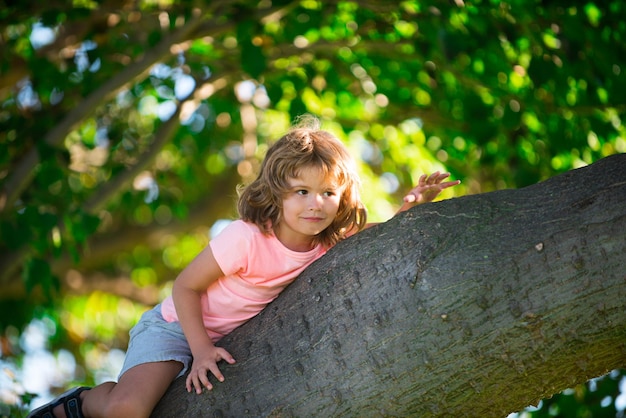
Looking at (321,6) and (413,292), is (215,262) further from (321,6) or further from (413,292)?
(321,6)

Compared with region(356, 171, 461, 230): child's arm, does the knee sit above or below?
below

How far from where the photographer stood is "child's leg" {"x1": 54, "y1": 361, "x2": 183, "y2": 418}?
2531 millimetres

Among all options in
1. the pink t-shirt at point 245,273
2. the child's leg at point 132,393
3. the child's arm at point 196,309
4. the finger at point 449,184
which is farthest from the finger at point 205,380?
the finger at point 449,184

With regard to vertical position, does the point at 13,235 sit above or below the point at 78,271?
above

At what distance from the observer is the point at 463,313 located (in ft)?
6.91

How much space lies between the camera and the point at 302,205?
108 inches

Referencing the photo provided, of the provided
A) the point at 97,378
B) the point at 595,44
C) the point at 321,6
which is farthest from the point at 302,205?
the point at 97,378

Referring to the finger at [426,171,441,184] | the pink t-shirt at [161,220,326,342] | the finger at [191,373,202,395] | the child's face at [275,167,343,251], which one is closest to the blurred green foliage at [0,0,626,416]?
the finger at [426,171,441,184]

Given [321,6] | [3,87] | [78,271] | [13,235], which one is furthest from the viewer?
[78,271]

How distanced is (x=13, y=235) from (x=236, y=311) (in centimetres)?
200

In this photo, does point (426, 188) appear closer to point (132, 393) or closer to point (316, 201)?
point (316, 201)

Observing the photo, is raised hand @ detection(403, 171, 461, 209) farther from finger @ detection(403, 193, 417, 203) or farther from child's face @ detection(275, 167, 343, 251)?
child's face @ detection(275, 167, 343, 251)

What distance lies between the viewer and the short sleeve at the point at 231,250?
2.72 m

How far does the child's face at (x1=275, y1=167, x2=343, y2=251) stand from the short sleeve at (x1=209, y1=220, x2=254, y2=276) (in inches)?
7.4
